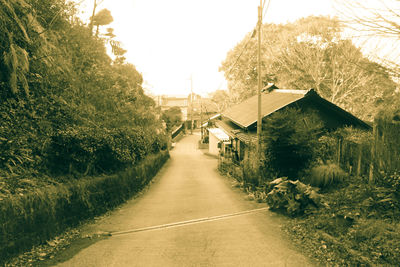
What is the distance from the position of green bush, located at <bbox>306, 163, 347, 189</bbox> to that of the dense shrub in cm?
735

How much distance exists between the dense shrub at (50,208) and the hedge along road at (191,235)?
2.07 ft

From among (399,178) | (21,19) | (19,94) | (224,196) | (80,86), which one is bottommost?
(224,196)

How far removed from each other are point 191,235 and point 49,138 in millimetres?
5121

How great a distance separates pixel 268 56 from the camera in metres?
30.8

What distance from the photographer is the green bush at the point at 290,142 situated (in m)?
12.0

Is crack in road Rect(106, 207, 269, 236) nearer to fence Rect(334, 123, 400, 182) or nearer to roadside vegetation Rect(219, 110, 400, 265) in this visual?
roadside vegetation Rect(219, 110, 400, 265)

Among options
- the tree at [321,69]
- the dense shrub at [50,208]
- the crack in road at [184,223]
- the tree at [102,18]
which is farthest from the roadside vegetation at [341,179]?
the tree at [102,18]

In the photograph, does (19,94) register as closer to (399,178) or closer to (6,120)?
(6,120)

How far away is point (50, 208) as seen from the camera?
7.03 m

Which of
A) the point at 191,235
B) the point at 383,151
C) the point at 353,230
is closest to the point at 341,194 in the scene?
the point at 383,151

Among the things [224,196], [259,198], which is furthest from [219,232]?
[224,196]

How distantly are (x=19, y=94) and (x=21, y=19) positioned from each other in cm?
228

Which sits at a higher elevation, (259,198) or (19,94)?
(19,94)

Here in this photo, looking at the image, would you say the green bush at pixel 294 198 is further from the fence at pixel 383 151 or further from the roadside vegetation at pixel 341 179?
the fence at pixel 383 151
